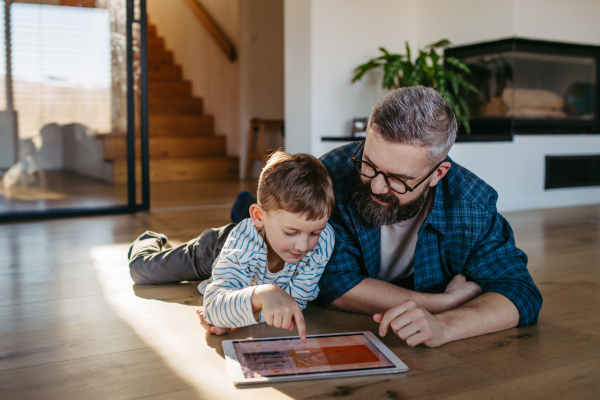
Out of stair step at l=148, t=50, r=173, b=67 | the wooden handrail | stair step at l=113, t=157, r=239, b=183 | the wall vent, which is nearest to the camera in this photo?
the wall vent

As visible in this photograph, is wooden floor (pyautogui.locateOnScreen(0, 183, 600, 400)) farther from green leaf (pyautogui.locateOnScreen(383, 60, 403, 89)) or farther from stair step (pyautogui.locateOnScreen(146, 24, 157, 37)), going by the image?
stair step (pyautogui.locateOnScreen(146, 24, 157, 37))

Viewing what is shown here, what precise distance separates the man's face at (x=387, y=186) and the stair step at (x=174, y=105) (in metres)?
5.48

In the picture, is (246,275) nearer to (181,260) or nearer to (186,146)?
(181,260)

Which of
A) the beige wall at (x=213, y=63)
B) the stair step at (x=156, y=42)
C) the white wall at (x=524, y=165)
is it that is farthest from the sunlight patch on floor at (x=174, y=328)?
the stair step at (x=156, y=42)

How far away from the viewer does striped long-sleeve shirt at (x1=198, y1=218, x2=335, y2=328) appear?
1.29m

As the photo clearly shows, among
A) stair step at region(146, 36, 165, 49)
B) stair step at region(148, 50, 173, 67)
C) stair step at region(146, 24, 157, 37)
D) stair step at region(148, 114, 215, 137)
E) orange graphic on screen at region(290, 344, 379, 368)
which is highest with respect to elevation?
stair step at region(146, 24, 157, 37)

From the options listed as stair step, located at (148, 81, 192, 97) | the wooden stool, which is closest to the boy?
the wooden stool

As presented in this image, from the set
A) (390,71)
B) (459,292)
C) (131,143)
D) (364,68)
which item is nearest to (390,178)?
(459,292)

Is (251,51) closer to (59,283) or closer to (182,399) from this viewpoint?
(59,283)

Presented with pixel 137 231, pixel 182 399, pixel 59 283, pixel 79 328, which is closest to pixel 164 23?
pixel 137 231

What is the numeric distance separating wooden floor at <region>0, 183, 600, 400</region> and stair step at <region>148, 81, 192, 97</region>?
456 centimetres

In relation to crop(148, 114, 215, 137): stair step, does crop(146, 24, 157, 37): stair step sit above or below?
above

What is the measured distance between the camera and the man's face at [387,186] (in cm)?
135

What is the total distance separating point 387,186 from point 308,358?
45cm
